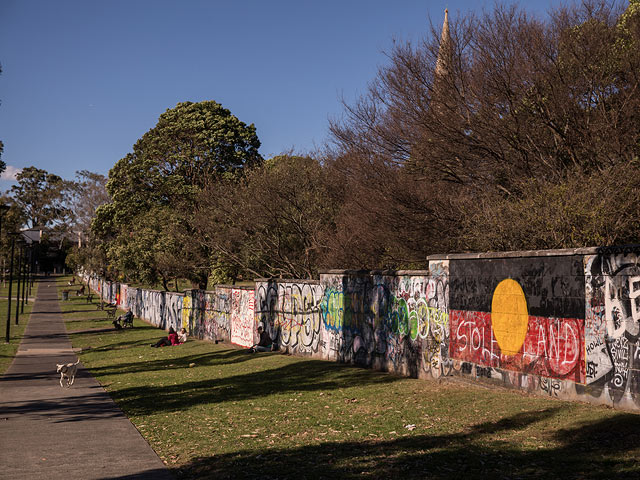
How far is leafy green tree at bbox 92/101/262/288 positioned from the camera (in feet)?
123

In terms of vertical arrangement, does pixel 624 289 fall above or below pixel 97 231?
below

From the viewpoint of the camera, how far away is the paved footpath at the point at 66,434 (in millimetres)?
7074

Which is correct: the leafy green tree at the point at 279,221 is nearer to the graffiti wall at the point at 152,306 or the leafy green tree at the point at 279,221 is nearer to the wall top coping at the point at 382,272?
the graffiti wall at the point at 152,306

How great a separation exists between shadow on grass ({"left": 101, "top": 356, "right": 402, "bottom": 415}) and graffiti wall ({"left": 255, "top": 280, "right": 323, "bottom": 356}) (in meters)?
1.45

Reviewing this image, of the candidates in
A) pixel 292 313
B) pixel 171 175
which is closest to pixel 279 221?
pixel 292 313

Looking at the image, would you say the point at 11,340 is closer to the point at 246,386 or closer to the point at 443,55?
the point at 246,386

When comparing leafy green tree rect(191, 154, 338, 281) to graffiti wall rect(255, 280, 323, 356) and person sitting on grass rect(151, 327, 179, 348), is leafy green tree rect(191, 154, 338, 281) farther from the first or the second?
person sitting on grass rect(151, 327, 179, 348)

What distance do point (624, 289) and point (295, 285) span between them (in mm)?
10898

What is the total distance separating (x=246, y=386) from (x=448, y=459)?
6.98 meters

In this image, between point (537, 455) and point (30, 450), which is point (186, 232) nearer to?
point (30, 450)

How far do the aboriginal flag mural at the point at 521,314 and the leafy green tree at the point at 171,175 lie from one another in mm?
26516

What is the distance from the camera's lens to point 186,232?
36344 mm

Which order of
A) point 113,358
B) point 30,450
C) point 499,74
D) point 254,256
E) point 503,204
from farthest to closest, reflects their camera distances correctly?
point 254,256 < point 113,358 < point 499,74 < point 503,204 < point 30,450

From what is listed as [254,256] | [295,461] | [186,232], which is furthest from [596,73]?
[186,232]
